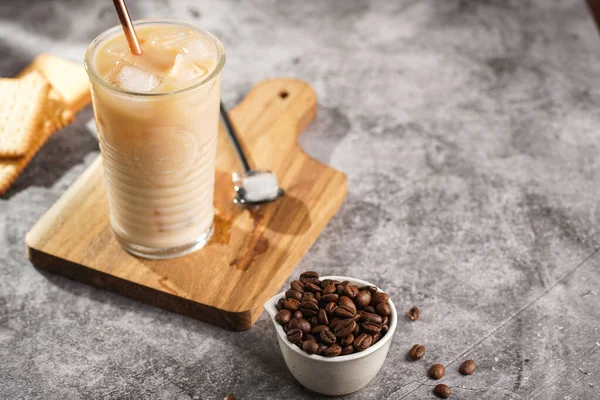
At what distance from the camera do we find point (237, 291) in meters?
1.86

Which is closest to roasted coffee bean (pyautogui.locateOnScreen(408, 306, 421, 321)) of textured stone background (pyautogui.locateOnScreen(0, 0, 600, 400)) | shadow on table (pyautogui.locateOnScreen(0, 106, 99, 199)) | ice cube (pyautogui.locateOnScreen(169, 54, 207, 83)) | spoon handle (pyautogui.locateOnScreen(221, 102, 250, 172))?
textured stone background (pyautogui.locateOnScreen(0, 0, 600, 400))

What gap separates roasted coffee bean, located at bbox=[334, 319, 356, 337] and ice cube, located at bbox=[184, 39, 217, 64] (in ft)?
2.10

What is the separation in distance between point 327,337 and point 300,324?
0.06 metres

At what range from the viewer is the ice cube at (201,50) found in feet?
5.57

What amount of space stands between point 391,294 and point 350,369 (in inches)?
14.9

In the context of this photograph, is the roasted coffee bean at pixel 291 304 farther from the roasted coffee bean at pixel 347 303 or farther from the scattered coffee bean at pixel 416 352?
the scattered coffee bean at pixel 416 352

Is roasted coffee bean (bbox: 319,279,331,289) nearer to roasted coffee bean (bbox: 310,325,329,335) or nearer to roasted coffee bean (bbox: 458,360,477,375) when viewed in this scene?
roasted coffee bean (bbox: 310,325,329,335)

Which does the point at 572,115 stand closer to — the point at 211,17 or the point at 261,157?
the point at 261,157

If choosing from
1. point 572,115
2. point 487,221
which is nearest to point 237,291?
point 487,221

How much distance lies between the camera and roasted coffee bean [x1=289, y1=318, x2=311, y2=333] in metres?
1.62

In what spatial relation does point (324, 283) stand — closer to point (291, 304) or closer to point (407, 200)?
point (291, 304)

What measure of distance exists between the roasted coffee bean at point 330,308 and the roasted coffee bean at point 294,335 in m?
0.08

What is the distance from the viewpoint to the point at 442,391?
1680 mm

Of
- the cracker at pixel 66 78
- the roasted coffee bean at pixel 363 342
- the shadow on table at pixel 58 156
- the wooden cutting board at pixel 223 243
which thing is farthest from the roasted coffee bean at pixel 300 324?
the cracker at pixel 66 78
